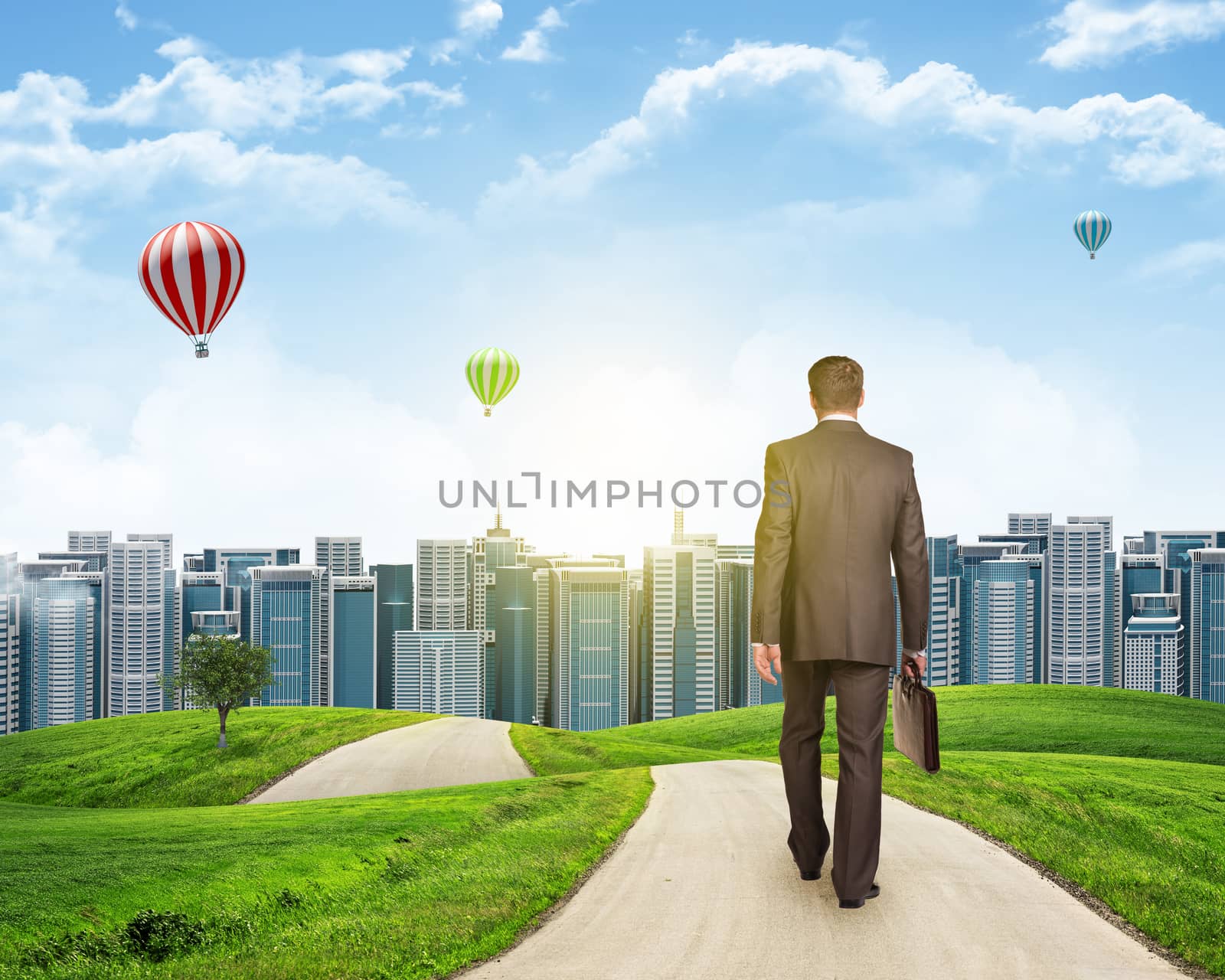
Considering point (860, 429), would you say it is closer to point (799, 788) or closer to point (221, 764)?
point (799, 788)

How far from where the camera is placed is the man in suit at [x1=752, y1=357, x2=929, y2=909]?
705 centimetres

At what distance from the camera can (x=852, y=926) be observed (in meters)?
6.86

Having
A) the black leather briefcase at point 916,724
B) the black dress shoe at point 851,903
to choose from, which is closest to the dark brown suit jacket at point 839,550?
the black leather briefcase at point 916,724

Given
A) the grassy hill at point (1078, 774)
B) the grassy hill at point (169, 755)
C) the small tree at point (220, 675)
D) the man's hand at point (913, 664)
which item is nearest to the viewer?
the man's hand at point (913, 664)

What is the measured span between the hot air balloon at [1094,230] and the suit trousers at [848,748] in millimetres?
76126

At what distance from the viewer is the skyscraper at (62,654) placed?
187m

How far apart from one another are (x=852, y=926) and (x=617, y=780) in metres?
13.8

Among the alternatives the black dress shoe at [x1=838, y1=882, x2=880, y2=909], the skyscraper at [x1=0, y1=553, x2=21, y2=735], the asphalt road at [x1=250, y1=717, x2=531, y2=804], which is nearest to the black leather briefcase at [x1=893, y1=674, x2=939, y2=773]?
the black dress shoe at [x1=838, y1=882, x2=880, y2=909]

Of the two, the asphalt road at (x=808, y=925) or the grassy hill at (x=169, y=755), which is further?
the grassy hill at (x=169, y=755)

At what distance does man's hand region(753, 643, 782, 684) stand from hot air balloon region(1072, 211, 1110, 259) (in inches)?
3005

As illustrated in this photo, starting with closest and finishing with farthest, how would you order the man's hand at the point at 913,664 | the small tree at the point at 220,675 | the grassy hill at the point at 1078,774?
the man's hand at the point at 913,664 → the grassy hill at the point at 1078,774 → the small tree at the point at 220,675

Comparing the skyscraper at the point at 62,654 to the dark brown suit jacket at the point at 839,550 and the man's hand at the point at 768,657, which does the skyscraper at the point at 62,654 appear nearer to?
the man's hand at the point at 768,657

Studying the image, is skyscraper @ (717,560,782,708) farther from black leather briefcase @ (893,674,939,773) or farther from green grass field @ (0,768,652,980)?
black leather briefcase @ (893,674,939,773)

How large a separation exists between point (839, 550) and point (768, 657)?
3.10ft
